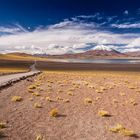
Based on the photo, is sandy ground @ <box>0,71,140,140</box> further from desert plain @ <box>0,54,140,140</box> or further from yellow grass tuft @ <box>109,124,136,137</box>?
yellow grass tuft @ <box>109,124,136,137</box>

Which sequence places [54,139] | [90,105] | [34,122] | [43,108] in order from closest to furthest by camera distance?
[54,139] → [34,122] → [43,108] → [90,105]

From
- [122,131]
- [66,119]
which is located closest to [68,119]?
[66,119]

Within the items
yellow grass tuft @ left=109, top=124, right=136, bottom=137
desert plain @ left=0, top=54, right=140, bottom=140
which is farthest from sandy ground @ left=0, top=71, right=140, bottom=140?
yellow grass tuft @ left=109, top=124, right=136, bottom=137

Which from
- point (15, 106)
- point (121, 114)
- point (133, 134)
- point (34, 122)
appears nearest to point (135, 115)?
point (121, 114)

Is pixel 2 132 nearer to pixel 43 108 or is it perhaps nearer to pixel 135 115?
pixel 43 108

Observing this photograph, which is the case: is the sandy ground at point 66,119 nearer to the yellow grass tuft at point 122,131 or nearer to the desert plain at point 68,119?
the desert plain at point 68,119

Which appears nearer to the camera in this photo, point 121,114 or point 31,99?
point 121,114

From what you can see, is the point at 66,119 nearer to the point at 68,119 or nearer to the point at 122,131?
the point at 68,119

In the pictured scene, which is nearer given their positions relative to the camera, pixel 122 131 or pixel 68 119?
pixel 122 131

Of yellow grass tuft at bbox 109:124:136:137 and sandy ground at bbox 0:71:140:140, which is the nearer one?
sandy ground at bbox 0:71:140:140


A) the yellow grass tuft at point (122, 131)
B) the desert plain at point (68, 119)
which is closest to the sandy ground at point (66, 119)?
the desert plain at point (68, 119)

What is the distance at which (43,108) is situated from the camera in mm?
19516

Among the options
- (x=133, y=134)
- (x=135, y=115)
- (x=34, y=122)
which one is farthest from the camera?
(x=135, y=115)

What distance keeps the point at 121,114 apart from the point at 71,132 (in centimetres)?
562
